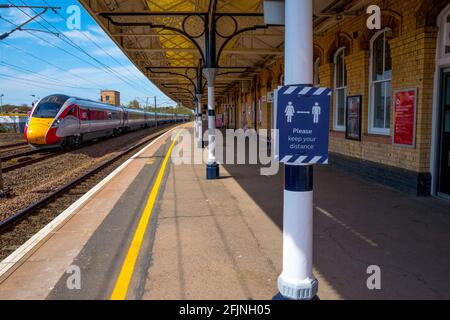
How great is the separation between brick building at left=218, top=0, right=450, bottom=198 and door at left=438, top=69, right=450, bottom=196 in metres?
0.02

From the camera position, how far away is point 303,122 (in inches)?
119

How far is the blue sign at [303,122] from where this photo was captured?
2.99 meters

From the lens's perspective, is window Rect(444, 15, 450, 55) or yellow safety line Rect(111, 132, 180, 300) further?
window Rect(444, 15, 450, 55)

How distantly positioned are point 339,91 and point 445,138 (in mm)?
5183

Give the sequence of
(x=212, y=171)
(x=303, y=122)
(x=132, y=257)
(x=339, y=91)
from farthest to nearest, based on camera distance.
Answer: (x=339, y=91)
(x=212, y=171)
(x=132, y=257)
(x=303, y=122)

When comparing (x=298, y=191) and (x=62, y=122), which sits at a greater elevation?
(x=62, y=122)

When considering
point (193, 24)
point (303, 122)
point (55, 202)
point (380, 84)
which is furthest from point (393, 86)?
point (193, 24)

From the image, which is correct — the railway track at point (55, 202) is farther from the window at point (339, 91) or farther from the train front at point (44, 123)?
the window at point (339, 91)

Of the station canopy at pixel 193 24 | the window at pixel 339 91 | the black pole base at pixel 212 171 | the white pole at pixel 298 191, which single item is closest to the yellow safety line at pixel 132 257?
the white pole at pixel 298 191

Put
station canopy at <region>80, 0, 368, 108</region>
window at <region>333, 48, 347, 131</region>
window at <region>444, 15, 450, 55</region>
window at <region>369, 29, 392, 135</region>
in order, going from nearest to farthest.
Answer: window at <region>444, 15, 450, 55</region>
window at <region>369, 29, 392, 135</region>
station canopy at <region>80, 0, 368, 108</region>
window at <region>333, 48, 347, 131</region>

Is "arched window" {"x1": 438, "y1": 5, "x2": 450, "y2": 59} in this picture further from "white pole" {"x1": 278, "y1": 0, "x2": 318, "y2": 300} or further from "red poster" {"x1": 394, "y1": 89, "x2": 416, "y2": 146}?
"white pole" {"x1": 278, "y1": 0, "x2": 318, "y2": 300}

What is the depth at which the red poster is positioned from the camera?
7.77 m

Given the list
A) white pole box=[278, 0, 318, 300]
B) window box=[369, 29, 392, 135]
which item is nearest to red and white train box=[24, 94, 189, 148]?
window box=[369, 29, 392, 135]

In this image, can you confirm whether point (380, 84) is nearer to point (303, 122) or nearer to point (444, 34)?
point (444, 34)
